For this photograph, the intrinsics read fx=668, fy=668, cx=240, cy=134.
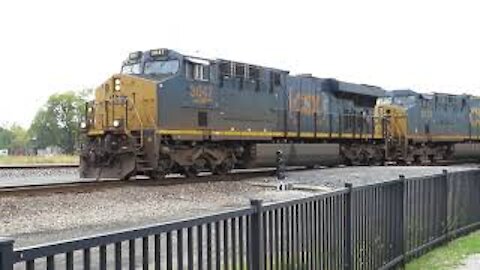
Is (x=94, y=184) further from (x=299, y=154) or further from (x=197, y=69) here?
(x=299, y=154)

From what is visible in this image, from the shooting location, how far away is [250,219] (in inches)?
192

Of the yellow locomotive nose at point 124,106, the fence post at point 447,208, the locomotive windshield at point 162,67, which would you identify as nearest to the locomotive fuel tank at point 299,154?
the locomotive windshield at point 162,67

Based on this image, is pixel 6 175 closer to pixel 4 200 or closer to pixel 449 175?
pixel 4 200

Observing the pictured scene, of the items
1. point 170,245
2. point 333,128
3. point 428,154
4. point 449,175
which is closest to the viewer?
point 170,245

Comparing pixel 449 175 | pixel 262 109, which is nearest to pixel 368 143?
pixel 262 109

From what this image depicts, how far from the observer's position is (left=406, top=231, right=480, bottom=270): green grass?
8.48m

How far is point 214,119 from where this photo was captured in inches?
837

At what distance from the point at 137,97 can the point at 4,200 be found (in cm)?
690

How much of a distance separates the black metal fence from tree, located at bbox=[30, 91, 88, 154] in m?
101

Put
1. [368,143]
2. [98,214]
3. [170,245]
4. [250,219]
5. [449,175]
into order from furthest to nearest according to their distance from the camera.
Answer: [368,143], [98,214], [449,175], [250,219], [170,245]

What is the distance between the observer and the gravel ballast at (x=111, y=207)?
35.0 feet

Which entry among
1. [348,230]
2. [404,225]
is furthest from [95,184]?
[348,230]

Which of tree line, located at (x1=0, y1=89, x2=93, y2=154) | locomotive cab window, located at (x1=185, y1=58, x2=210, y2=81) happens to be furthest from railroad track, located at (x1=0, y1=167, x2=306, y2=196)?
tree line, located at (x1=0, y1=89, x2=93, y2=154)

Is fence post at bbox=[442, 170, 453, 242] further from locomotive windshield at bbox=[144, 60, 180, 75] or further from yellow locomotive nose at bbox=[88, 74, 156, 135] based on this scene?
locomotive windshield at bbox=[144, 60, 180, 75]
